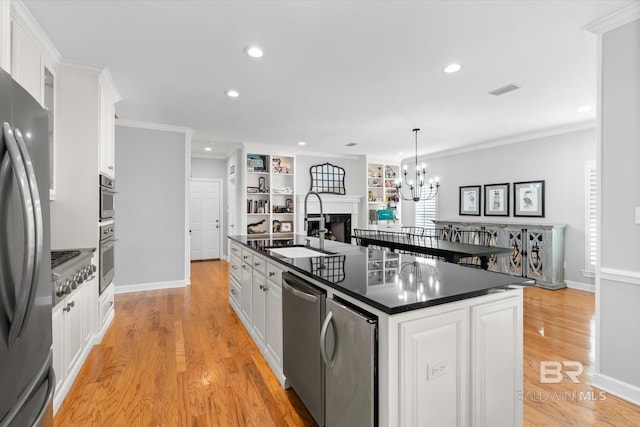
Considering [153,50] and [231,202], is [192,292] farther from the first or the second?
[153,50]

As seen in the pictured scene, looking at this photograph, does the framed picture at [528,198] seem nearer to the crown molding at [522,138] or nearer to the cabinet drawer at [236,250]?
the crown molding at [522,138]

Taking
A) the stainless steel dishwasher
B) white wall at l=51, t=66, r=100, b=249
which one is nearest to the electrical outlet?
the stainless steel dishwasher

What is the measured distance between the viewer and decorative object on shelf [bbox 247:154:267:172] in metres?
6.54

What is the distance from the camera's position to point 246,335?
312 cm

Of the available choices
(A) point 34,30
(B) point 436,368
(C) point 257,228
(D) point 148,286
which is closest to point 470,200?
(C) point 257,228

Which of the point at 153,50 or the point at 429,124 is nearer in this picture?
the point at 153,50

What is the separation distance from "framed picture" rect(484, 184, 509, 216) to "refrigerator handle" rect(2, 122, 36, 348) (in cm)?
669

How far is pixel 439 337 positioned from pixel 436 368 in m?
0.13

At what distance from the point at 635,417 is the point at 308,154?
6326mm

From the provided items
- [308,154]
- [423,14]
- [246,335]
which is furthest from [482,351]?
[308,154]

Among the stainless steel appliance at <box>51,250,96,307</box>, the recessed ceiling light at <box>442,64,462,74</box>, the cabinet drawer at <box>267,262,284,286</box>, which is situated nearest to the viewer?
the stainless steel appliance at <box>51,250,96,307</box>

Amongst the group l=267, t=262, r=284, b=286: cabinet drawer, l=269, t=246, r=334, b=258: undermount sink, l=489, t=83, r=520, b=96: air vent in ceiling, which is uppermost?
l=489, t=83, r=520, b=96: air vent in ceiling

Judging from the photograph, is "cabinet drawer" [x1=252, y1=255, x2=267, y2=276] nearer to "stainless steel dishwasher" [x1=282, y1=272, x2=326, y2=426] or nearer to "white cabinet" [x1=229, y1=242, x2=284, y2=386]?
"white cabinet" [x1=229, y1=242, x2=284, y2=386]

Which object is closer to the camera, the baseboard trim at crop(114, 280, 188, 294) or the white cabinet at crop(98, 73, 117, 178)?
the white cabinet at crop(98, 73, 117, 178)
